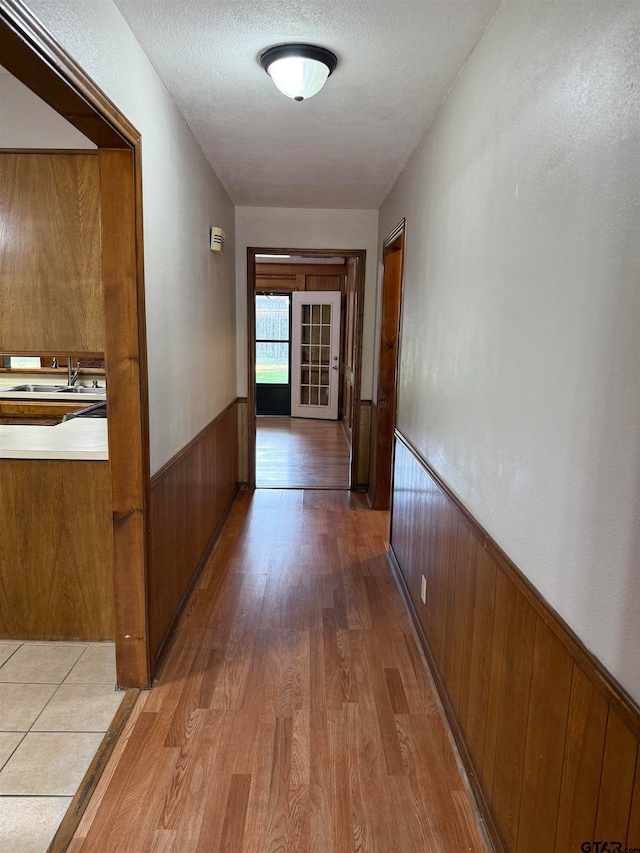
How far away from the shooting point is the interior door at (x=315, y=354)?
841 cm

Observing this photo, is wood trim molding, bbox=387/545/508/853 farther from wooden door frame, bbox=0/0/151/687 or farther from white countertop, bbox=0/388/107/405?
white countertop, bbox=0/388/107/405

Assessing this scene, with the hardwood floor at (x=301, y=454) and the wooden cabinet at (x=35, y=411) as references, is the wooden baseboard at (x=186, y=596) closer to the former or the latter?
the hardwood floor at (x=301, y=454)

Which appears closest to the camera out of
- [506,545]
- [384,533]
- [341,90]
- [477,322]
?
[506,545]

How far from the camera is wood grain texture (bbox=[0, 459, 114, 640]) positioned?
2453 mm

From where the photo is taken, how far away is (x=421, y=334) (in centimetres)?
286

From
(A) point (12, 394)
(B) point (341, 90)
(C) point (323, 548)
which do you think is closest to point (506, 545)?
(B) point (341, 90)

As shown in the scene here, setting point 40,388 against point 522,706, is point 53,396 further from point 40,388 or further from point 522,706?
point 522,706

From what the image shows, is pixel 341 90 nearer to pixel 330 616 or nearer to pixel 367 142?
pixel 367 142

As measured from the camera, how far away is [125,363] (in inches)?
81.3

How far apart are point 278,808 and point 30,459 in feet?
5.50

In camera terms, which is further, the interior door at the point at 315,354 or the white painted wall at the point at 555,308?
the interior door at the point at 315,354

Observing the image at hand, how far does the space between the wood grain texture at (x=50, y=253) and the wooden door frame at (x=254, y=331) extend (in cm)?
256

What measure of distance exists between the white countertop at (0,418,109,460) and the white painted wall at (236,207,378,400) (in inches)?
97.0

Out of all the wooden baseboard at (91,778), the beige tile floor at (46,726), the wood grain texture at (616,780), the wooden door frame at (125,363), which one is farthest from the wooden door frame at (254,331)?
the wood grain texture at (616,780)
